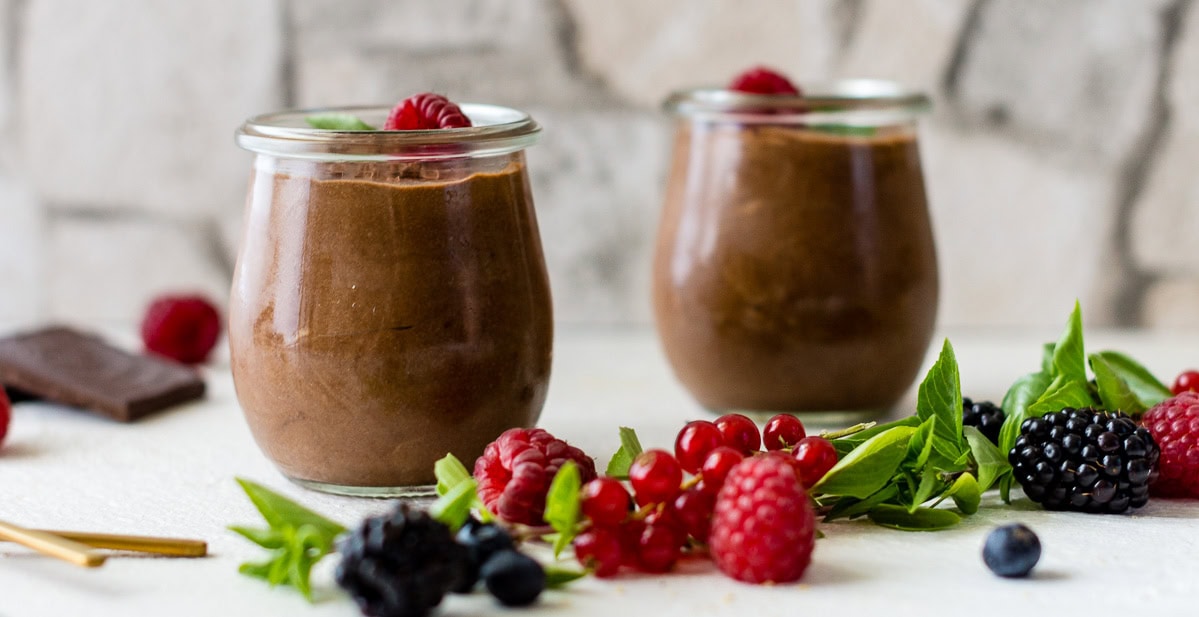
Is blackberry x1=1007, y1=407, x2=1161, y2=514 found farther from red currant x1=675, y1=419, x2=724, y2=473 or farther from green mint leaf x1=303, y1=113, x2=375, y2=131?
green mint leaf x1=303, y1=113, x2=375, y2=131

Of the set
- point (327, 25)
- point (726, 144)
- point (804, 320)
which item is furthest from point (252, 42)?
point (804, 320)

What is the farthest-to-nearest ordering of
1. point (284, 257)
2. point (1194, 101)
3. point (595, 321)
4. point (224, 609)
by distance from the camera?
1. point (595, 321)
2. point (1194, 101)
3. point (284, 257)
4. point (224, 609)

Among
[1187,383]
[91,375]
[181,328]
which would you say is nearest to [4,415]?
[91,375]

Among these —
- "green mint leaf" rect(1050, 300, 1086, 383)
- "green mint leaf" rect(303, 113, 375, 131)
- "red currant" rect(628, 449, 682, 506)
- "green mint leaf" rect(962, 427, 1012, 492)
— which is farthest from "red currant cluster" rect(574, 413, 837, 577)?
"green mint leaf" rect(303, 113, 375, 131)

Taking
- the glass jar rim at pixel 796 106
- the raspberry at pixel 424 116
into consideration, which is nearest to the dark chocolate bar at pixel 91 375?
the raspberry at pixel 424 116

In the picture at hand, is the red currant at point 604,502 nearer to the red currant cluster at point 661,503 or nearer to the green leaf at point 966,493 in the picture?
the red currant cluster at point 661,503

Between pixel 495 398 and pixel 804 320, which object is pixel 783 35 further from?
pixel 495 398

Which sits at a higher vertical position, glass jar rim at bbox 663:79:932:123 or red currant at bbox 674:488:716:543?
glass jar rim at bbox 663:79:932:123

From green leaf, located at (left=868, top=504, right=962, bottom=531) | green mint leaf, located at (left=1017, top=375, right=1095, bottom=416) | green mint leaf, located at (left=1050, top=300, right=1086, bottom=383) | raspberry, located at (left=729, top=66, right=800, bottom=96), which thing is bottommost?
green leaf, located at (left=868, top=504, right=962, bottom=531)
